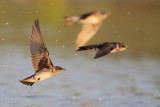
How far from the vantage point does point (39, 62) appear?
295 inches

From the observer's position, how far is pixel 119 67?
42.4 ft

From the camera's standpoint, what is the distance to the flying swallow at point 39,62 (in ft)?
24.0

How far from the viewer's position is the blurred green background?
621 inches

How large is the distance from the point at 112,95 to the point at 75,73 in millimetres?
2267

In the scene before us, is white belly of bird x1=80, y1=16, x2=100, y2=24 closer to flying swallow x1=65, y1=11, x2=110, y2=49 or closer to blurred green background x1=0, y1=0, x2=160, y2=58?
flying swallow x1=65, y1=11, x2=110, y2=49

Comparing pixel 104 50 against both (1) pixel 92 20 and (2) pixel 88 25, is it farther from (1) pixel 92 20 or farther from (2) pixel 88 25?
(2) pixel 88 25

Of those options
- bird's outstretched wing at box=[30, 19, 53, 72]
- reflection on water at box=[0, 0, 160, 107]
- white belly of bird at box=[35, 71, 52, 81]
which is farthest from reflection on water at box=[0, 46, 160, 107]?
white belly of bird at box=[35, 71, 52, 81]

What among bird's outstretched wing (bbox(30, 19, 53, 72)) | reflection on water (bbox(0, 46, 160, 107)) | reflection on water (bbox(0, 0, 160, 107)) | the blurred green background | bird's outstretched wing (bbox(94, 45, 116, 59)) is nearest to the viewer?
bird's outstretched wing (bbox(30, 19, 53, 72))

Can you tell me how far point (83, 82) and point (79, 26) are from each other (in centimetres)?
779

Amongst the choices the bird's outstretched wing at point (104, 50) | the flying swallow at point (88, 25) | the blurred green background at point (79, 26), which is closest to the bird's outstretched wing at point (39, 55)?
the bird's outstretched wing at point (104, 50)

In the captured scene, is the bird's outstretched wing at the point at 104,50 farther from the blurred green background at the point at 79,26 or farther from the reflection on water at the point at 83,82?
the blurred green background at the point at 79,26

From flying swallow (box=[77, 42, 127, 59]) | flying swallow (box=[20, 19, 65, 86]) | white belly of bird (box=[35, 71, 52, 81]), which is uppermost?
flying swallow (box=[77, 42, 127, 59])

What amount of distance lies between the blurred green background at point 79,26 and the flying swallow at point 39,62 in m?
5.81

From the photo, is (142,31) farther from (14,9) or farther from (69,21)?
(69,21)
